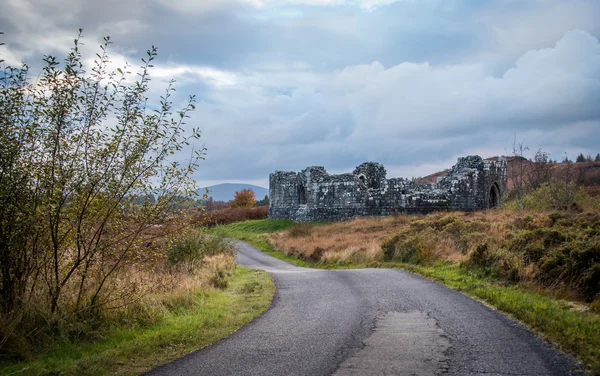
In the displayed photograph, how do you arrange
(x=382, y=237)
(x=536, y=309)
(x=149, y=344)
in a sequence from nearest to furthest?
(x=149, y=344) → (x=536, y=309) → (x=382, y=237)

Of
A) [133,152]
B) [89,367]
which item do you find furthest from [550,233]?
[89,367]

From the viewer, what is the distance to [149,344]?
27.5 ft

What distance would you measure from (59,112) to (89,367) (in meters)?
4.61

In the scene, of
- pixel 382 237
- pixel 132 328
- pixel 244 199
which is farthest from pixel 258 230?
pixel 132 328

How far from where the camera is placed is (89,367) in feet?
23.7

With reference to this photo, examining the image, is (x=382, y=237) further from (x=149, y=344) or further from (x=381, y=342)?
(x=149, y=344)

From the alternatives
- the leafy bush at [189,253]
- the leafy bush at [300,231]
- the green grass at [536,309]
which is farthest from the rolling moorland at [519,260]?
the leafy bush at [189,253]

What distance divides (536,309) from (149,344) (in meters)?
7.05

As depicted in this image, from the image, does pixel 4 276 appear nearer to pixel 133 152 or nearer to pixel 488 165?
pixel 133 152

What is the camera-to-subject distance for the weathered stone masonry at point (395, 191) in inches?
1430

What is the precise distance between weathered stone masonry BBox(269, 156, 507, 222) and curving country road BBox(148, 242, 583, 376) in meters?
25.2

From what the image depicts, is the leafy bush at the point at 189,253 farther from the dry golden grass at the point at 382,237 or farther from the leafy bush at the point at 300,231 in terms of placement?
the leafy bush at the point at 300,231

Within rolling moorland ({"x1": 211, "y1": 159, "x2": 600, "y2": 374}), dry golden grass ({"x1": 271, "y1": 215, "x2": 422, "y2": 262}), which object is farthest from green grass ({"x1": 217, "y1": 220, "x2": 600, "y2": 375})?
dry golden grass ({"x1": 271, "y1": 215, "x2": 422, "y2": 262})

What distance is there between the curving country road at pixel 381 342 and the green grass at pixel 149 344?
0.41 m
